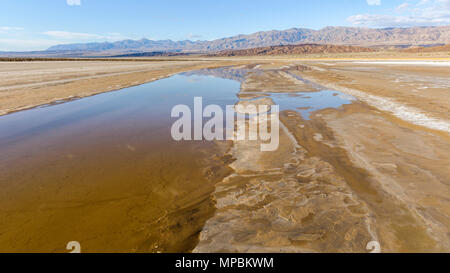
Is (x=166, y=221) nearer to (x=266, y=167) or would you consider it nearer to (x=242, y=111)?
(x=266, y=167)

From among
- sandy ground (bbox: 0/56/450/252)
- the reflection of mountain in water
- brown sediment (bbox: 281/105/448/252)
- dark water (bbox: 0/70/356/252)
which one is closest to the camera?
brown sediment (bbox: 281/105/448/252)

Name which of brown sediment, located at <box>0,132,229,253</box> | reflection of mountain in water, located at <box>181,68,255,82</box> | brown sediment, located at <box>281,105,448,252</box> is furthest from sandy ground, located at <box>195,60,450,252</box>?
reflection of mountain in water, located at <box>181,68,255,82</box>

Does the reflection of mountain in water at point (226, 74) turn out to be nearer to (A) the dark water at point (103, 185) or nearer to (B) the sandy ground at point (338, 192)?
(B) the sandy ground at point (338, 192)

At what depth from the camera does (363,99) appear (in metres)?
12.9

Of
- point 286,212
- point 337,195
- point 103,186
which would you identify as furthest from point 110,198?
point 337,195

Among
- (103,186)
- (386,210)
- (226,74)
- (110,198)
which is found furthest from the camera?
(226,74)

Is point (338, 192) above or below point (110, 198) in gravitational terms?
above

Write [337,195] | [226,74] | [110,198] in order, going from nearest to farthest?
[337,195]
[110,198]
[226,74]

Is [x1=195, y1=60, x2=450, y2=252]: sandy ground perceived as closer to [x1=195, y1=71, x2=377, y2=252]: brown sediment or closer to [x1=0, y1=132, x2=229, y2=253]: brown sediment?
[x1=195, y1=71, x2=377, y2=252]: brown sediment

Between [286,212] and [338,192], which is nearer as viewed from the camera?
[286,212]

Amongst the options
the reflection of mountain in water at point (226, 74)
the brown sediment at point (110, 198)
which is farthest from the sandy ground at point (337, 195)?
the reflection of mountain in water at point (226, 74)

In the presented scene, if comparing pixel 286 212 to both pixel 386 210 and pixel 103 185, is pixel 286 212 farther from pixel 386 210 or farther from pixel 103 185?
pixel 103 185

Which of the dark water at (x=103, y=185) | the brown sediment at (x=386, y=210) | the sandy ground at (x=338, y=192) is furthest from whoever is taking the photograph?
the dark water at (x=103, y=185)
